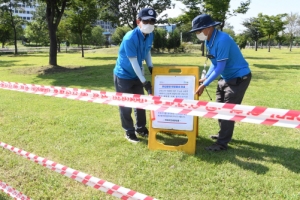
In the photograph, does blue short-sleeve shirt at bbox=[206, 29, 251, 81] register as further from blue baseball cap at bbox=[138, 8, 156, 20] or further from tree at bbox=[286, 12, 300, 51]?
tree at bbox=[286, 12, 300, 51]

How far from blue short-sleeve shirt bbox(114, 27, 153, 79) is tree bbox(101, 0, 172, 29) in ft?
91.9

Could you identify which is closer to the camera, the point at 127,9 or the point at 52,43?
the point at 52,43

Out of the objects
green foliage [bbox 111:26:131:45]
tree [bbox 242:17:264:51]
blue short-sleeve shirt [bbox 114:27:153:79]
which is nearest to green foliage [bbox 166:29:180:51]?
green foliage [bbox 111:26:131:45]

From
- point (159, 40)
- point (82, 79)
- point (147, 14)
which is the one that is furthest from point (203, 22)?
point (159, 40)

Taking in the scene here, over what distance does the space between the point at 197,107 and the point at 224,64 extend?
121 cm

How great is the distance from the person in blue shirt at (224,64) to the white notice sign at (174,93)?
0.90ft

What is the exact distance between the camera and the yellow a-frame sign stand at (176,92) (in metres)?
3.87

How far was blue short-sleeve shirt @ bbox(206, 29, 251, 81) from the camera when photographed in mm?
3336

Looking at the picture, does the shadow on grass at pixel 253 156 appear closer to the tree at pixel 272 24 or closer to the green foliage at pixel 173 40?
the green foliage at pixel 173 40

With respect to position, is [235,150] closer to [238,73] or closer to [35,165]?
[238,73]

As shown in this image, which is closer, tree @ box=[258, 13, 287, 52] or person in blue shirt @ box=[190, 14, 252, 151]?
person in blue shirt @ box=[190, 14, 252, 151]

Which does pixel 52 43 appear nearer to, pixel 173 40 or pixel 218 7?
pixel 218 7

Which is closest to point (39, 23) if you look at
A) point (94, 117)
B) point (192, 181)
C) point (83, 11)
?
point (83, 11)

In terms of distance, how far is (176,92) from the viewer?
13.1ft
